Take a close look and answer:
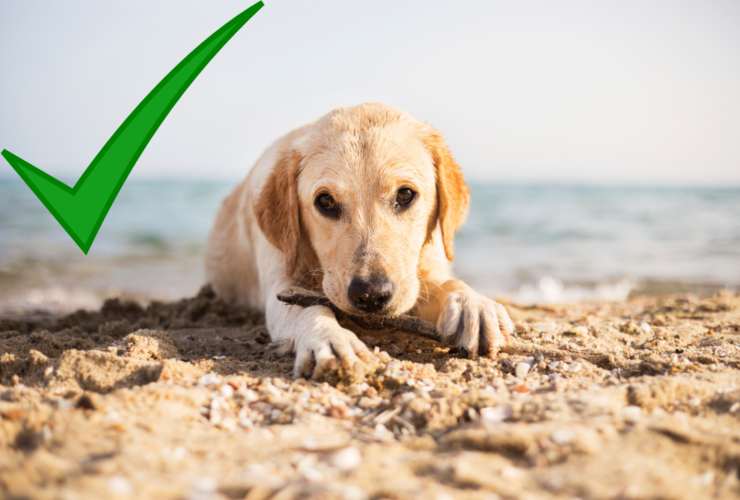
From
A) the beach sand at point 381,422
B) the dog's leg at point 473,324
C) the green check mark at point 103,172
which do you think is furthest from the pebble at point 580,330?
the green check mark at point 103,172

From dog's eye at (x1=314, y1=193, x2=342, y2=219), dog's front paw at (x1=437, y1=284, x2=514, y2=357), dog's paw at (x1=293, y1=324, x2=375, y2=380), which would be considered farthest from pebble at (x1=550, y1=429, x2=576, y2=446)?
dog's eye at (x1=314, y1=193, x2=342, y2=219)

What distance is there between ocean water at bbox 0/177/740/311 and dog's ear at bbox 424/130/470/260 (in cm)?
423

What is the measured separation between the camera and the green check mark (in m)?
4.00

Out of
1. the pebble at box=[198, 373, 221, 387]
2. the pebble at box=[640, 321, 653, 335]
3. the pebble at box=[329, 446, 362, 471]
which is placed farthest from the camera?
the pebble at box=[640, 321, 653, 335]

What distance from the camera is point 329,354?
9.92 ft

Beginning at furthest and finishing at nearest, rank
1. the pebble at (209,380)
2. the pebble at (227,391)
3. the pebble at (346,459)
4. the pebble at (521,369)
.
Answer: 1. the pebble at (521,369)
2. the pebble at (209,380)
3. the pebble at (227,391)
4. the pebble at (346,459)

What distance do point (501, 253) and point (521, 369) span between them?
10.8 metres

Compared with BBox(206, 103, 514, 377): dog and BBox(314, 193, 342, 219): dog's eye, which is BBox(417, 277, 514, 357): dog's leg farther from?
BBox(314, 193, 342, 219): dog's eye

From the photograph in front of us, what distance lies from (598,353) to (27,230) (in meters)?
13.7

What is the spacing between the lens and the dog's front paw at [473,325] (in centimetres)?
339

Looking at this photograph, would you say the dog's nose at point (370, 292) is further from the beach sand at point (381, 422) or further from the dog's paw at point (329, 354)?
A: the beach sand at point (381, 422)

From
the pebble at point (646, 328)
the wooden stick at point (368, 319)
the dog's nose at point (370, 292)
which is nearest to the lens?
the dog's nose at point (370, 292)

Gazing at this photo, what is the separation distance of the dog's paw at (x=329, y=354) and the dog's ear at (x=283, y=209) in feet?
3.60

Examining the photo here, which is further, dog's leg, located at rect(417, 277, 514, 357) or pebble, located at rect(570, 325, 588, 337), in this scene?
pebble, located at rect(570, 325, 588, 337)
